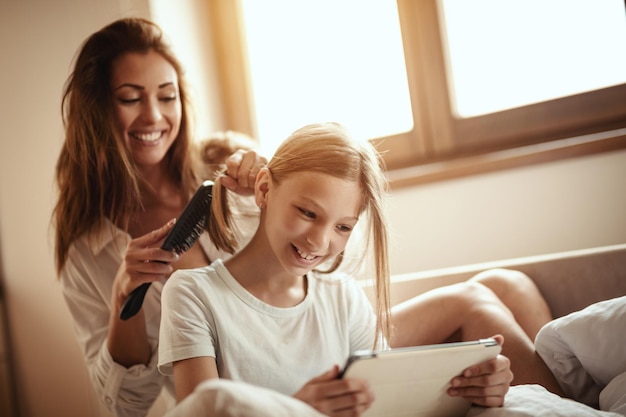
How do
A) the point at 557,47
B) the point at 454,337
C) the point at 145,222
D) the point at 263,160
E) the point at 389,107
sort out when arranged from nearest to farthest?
the point at 263,160 → the point at 454,337 → the point at 145,222 → the point at 557,47 → the point at 389,107

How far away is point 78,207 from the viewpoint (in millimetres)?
1404

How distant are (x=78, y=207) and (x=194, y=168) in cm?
26

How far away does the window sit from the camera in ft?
5.82

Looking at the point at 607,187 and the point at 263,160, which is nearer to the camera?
the point at 263,160

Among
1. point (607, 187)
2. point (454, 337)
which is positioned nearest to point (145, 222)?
point (454, 337)

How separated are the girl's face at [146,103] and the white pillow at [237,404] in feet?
2.86

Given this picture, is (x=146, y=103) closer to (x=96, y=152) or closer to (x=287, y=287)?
(x=96, y=152)

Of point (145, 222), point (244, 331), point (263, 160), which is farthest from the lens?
point (145, 222)

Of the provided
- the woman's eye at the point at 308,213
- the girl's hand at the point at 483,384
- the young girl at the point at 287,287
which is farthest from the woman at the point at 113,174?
the girl's hand at the point at 483,384

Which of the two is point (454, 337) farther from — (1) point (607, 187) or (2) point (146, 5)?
(2) point (146, 5)

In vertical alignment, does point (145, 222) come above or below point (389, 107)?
below

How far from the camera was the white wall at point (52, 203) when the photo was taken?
1699 mm

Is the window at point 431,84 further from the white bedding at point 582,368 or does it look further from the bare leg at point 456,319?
the white bedding at point 582,368

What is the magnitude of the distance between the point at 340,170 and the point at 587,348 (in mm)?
460
